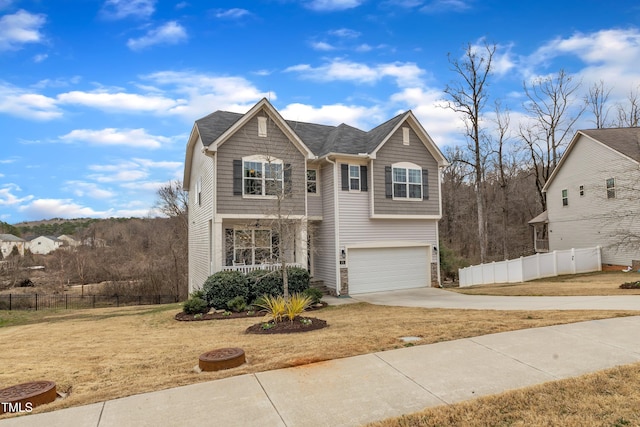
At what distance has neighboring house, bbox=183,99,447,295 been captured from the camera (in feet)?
47.7

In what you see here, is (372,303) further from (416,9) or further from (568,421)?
(416,9)

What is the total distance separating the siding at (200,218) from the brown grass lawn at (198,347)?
476 cm

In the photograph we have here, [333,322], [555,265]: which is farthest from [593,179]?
[333,322]

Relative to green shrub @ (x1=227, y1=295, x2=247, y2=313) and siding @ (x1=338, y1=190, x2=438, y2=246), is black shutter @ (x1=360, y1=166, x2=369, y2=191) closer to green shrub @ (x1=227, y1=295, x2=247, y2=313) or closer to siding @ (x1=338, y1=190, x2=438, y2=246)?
siding @ (x1=338, y1=190, x2=438, y2=246)

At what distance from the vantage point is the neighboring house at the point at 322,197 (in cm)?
1454

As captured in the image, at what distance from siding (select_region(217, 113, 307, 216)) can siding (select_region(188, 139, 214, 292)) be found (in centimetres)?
71

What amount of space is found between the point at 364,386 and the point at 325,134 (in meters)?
15.7

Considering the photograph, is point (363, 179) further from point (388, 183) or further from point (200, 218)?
point (200, 218)

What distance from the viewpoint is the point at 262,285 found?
14.1m

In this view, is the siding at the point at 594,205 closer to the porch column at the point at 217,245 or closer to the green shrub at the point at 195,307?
the porch column at the point at 217,245

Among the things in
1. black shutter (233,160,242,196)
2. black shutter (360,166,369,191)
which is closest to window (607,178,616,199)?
black shutter (360,166,369,191)

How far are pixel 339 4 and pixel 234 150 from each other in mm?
7137

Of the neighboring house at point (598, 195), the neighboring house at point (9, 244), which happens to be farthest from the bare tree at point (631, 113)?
the neighboring house at point (9, 244)

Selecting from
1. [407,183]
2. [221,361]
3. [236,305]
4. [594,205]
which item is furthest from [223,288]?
[594,205]
